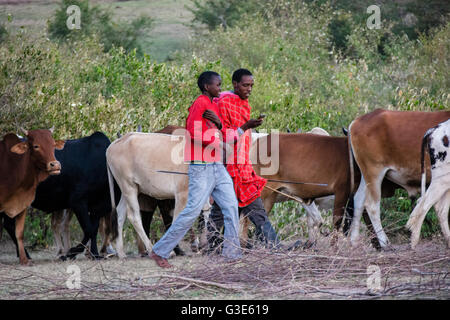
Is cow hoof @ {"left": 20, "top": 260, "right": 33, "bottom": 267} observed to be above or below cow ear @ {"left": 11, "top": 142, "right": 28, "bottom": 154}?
below

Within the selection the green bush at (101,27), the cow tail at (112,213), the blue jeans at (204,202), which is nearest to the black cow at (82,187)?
the cow tail at (112,213)

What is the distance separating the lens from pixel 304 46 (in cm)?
2420

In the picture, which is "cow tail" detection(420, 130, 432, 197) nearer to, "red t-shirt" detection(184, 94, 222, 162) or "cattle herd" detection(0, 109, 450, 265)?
"cattle herd" detection(0, 109, 450, 265)

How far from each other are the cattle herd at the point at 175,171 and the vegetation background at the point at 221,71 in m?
0.68

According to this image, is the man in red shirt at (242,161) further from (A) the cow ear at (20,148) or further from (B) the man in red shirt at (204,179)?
(A) the cow ear at (20,148)

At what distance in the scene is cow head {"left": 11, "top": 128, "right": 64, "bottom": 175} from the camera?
29.7ft

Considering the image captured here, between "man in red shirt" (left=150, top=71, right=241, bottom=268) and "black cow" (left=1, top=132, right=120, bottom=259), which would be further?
"black cow" (left=1, top=132, right=120, bottom=259)

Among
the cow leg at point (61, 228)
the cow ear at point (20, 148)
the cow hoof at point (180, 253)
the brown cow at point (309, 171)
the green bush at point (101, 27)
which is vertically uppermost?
the green bush at point (101, 27)

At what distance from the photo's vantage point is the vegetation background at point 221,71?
11.8 m

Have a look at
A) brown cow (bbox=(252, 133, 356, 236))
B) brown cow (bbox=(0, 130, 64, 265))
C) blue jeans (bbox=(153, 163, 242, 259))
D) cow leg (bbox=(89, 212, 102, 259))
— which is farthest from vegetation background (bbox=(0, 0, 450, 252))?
brown cow (bbox=(0, 130, 64, 265))

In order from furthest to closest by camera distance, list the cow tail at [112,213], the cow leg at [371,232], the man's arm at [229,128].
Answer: the cow tail at [112,213] < the cow leg at [371,232] < the man's arm at [229,128]

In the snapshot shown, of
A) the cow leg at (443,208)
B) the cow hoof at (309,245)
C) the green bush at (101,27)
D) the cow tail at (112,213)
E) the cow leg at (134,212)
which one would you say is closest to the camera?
the cow hoof at (309,245)

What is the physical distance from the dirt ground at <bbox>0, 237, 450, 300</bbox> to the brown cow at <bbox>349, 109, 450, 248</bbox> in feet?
6.65
